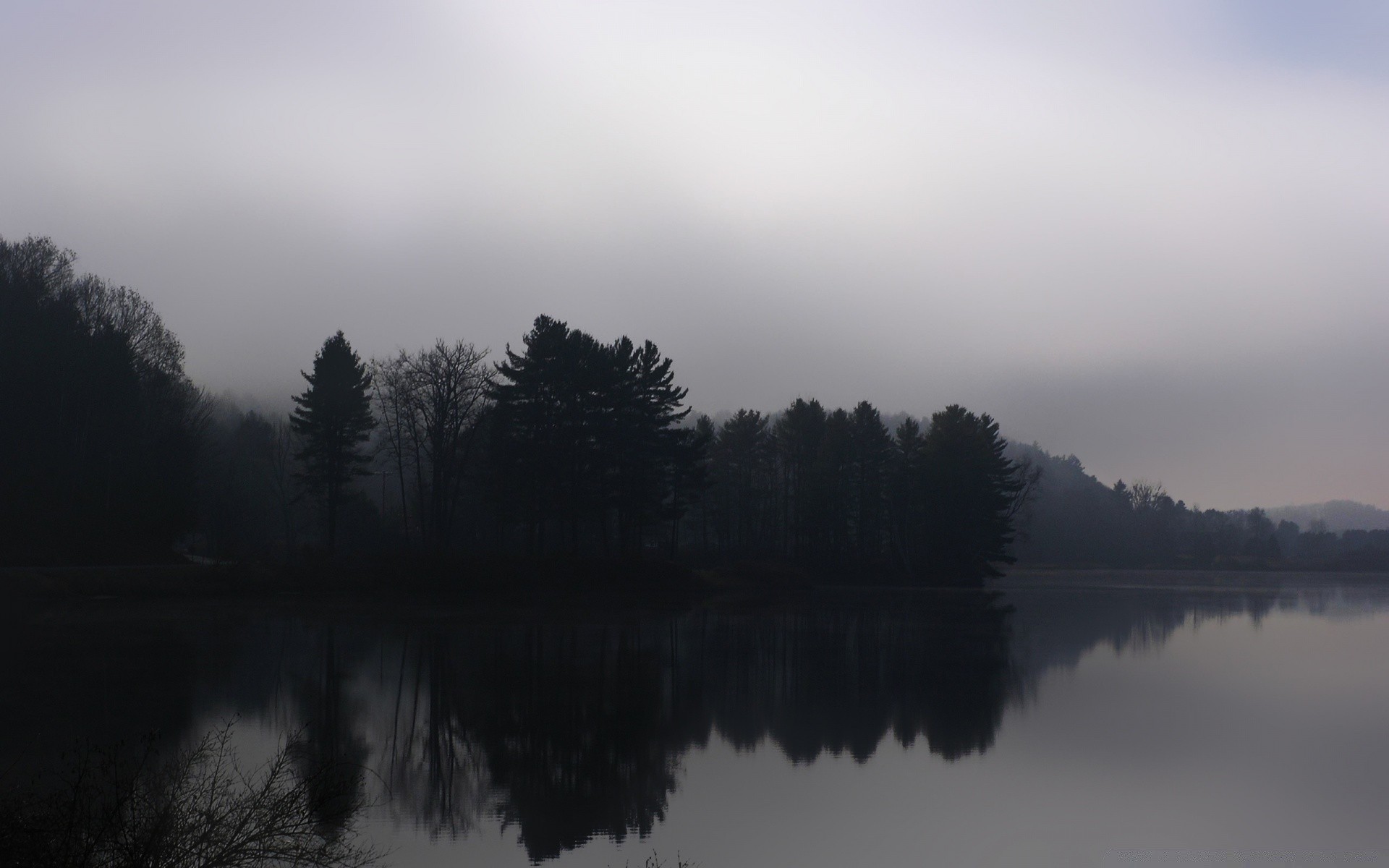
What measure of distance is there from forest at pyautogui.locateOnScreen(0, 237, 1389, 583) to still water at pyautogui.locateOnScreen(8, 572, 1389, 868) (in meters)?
17.4

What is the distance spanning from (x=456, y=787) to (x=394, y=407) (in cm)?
4513

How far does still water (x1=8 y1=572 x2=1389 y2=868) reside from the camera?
37.3 feet

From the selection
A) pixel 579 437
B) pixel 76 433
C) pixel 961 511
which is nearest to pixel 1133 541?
pixel 961 511

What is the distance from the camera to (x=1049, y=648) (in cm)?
3038

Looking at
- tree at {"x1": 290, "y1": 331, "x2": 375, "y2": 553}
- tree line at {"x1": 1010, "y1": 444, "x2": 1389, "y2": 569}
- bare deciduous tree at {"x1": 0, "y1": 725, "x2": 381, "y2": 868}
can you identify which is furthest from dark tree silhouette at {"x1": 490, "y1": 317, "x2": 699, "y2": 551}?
tree line at {"x1": 1010, "y1": 444, "x2": 1389, "y2": 569}

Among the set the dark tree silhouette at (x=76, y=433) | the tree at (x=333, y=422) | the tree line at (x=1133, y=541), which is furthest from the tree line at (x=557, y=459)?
the tree line at (x=1133, y=541)

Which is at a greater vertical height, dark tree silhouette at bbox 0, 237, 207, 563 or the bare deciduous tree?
dark tree silhouette at bbox 0, 237, 207, 563

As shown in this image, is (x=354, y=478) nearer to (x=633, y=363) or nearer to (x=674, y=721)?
(x=633, y=363)

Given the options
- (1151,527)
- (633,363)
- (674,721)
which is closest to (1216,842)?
(674,721)

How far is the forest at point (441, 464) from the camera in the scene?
A: 48000 mm

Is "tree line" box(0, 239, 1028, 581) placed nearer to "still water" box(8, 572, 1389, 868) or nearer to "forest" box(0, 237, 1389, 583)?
"forest" box(0, 237, 1389, 583)

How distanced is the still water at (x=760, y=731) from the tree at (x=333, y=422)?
19.4 meters

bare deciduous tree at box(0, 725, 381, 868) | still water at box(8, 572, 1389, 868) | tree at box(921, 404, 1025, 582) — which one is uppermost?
tree at box(921, 404, 1025, 582)

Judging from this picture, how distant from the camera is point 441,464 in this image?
53281 mm
